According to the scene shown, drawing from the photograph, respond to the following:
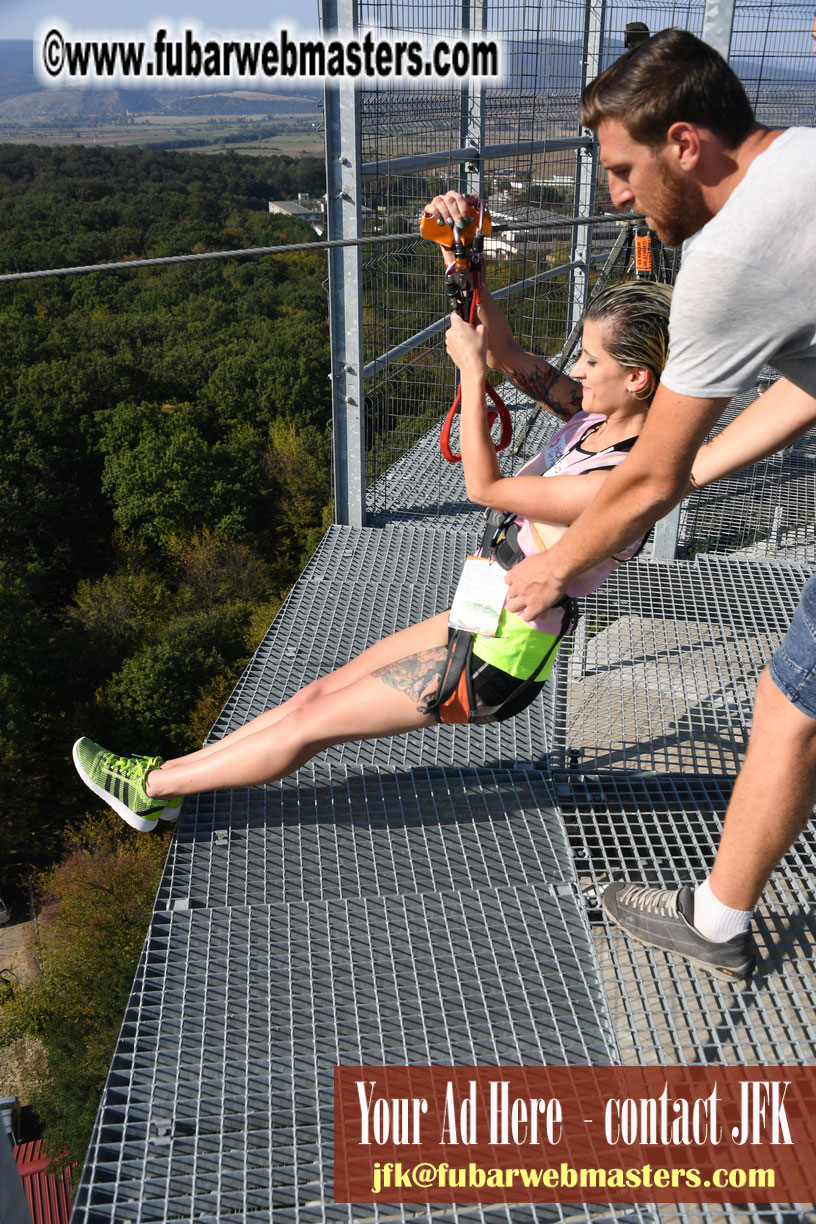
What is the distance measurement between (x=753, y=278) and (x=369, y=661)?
4.45 ft

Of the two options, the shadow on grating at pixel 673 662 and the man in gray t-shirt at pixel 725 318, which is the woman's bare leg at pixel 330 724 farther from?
the shadow on grating at pixel 673 662

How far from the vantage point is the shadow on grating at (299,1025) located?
1782 millimetres

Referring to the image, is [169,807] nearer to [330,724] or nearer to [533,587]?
[330,724]

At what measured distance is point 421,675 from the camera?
2277 mm

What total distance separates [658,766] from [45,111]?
91.3 metres

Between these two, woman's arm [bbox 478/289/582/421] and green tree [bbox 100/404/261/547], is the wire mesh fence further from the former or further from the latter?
green tree [bbox 100/404/261/547]

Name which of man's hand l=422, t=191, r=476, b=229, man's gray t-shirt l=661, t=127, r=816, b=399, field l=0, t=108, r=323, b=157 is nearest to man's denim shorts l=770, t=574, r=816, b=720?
man's gray t-shirt l=661, t=127, r=816, b=399

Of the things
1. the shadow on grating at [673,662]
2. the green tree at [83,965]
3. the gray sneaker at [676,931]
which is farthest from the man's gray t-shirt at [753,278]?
the green tree at [83,965]

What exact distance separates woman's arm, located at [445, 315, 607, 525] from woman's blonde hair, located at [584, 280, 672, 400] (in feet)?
0.87

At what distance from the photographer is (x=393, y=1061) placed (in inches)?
78.2

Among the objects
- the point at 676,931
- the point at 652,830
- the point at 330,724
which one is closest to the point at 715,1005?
the point at 676,931

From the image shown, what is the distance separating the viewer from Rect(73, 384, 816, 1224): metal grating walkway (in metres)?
1.85

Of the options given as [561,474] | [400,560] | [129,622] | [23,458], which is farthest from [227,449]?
[561,474]

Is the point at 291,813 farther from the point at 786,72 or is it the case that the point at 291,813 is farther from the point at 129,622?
the point at 129,622
